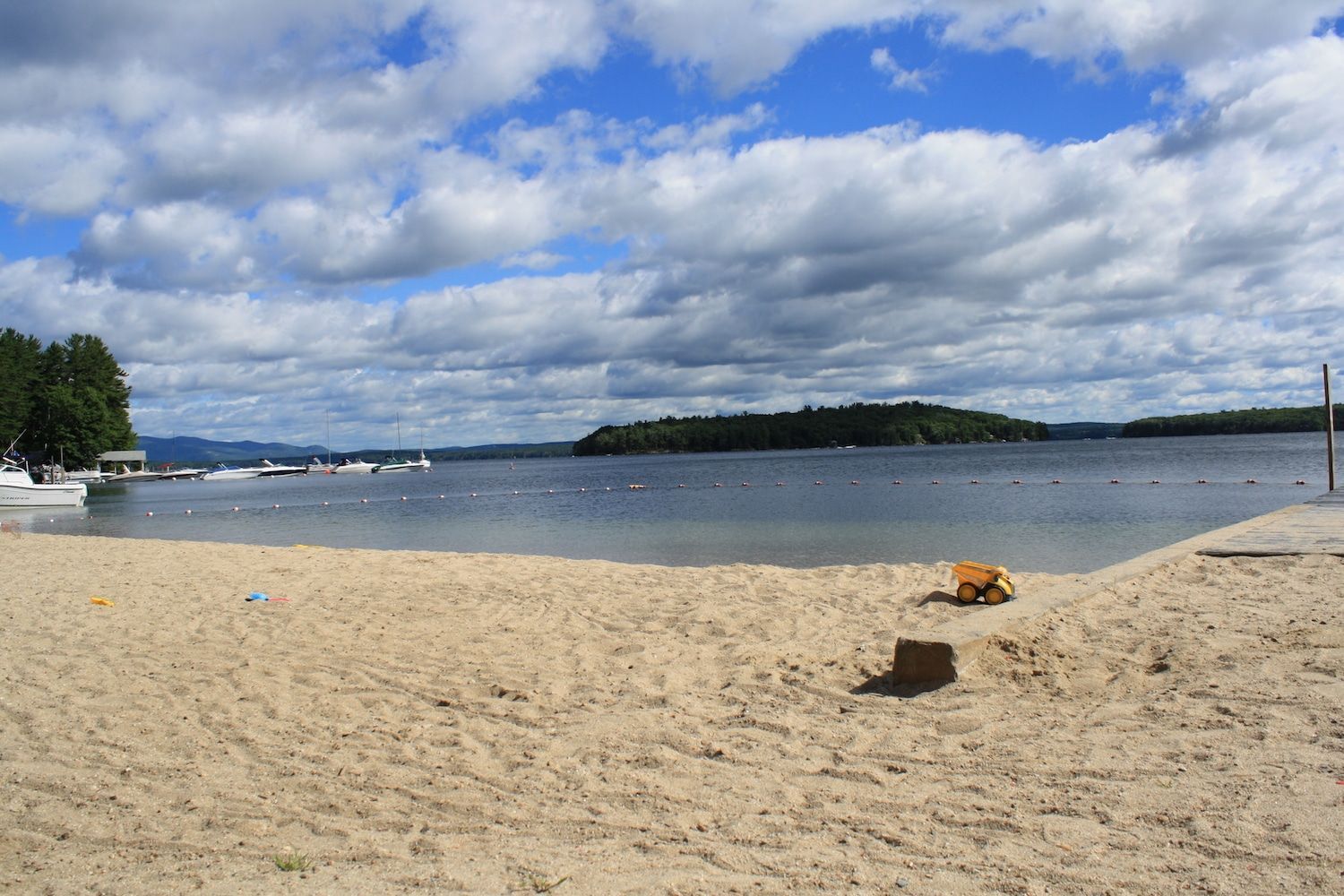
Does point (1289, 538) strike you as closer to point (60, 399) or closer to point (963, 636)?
point (963, 636)

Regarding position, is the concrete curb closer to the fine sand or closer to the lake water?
the fine sand

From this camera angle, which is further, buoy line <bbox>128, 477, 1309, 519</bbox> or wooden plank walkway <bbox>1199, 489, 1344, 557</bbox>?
buoy line <bbox>128, 477, 1309, 519</bbox>

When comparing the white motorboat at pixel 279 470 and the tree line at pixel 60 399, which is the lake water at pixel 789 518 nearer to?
the tree line at pixel 60 399

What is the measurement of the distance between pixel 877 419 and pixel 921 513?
166 meters

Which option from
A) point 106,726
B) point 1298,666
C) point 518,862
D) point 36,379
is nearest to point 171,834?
point 518,862

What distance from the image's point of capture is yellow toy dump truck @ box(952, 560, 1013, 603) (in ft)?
32.6

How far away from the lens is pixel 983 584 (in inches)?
392

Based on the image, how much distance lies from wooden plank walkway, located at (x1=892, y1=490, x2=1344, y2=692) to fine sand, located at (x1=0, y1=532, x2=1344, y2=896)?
16 cm

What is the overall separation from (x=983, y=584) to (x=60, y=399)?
86.2 metres

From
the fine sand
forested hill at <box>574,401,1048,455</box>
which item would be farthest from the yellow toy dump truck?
forested hill at <box>574,401,1048,455</box>

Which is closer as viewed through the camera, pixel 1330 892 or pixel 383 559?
pixel 1330 892

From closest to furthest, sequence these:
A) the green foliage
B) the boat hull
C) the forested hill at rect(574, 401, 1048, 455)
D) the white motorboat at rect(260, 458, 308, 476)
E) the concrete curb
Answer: the concrete curb
the boat hull
the green foliage
the white motorboat at rect(260, 458, 308, 476)
the forested hill at rect(574, 401, 1048, 455)

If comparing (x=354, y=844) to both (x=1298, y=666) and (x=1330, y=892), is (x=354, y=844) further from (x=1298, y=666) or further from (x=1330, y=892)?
(x=1298, y=666)

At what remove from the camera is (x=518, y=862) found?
13.0 ft
